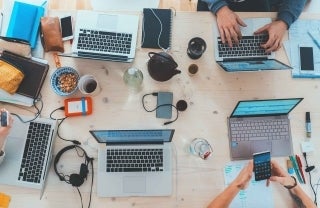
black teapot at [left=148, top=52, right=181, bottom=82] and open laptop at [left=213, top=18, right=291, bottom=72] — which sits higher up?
open laptop at [left=213, top=18, right=291, bottom=72]

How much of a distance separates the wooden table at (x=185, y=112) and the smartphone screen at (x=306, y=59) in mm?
61

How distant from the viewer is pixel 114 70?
149 cm

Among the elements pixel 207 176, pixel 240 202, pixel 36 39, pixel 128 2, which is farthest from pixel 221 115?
pixel 36 39

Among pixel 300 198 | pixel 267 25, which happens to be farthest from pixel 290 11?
pixel 300 198

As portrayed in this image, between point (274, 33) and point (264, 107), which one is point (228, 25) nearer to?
point (274, 33)

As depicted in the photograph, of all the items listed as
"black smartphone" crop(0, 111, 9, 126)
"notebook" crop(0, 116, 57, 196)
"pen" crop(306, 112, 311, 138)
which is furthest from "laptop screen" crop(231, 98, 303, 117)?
"black smartphone" crop(0, 111, 9, 126)

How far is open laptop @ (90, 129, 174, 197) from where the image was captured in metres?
1.39

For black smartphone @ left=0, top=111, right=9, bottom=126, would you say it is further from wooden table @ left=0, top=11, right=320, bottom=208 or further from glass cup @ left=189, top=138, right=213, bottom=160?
glass cup @ left=189, top=138, right=213, bottom=160

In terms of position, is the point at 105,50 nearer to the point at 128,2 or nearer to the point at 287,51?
the point at 128,2

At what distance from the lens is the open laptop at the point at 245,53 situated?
1475 millimetres

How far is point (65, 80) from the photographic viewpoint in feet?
4.76

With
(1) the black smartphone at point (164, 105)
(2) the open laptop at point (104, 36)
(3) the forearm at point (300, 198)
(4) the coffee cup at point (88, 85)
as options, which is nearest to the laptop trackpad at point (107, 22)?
(2) the open laptop at point (104, 36)

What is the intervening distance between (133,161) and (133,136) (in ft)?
0.43

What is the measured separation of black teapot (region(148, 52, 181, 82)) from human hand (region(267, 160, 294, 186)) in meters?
0.57
